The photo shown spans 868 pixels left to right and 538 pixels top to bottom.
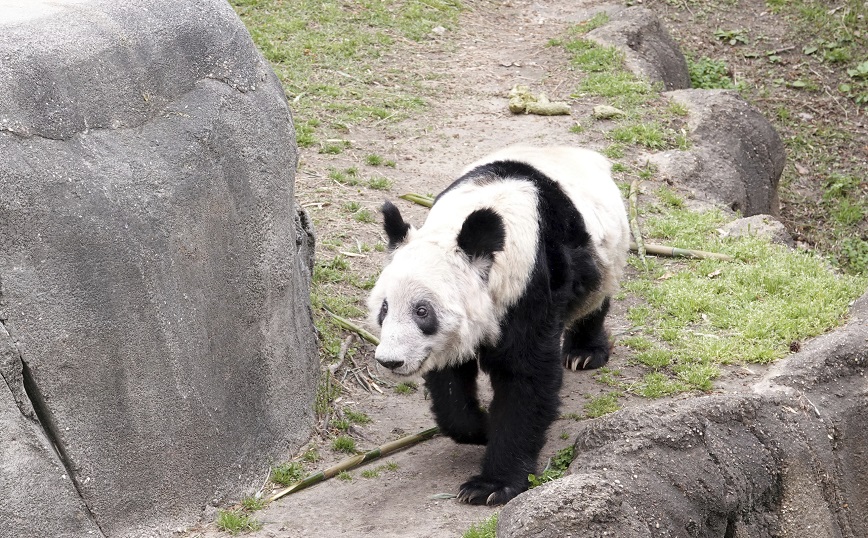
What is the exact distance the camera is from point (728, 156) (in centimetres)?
1138

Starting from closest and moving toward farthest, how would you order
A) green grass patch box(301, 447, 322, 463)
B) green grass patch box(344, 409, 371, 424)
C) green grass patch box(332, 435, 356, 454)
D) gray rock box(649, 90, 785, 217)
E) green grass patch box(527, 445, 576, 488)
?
green grass patch box(527, 445, 576, 488) < green grass patch box(301, 447, 322, 463) < green grass patch box(332, 435, 356, 454) < green grass patch box(344, 409, 371, 424) < gray rock box(649, 90, 785, 217)

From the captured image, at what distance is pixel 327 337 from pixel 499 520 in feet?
8.54

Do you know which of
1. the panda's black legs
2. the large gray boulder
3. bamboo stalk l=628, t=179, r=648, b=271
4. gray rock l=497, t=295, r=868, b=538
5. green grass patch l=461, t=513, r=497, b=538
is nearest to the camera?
the large gray boulder

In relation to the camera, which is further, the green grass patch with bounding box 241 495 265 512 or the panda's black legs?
the panda's black legs

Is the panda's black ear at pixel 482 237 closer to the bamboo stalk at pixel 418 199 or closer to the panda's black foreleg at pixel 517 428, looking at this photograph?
the panda's black foreleg at pixel 517 428

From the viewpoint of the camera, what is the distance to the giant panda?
17.3ft

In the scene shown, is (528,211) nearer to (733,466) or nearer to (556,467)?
(556,467)

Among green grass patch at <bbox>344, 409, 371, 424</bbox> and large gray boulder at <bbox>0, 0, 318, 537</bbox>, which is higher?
large gray boulder at <bbox>0, 0, 318, 537</bbox>

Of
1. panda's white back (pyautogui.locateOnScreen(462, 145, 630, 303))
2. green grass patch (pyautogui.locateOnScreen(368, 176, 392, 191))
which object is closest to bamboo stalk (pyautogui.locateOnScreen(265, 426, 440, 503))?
panda's white back (pyautogui.locateOnScreen(462, 145, 630, 303))

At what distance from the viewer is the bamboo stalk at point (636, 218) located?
8703 mm

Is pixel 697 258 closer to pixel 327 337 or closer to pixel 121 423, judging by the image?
pixel 327 337

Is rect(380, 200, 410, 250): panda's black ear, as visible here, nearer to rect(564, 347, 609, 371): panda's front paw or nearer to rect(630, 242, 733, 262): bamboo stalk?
rect(564, 347, 609, 371): panda's front paw

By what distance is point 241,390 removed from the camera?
224 inches

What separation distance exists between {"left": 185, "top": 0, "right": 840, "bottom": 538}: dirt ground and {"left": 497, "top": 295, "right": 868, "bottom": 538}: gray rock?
590mm
